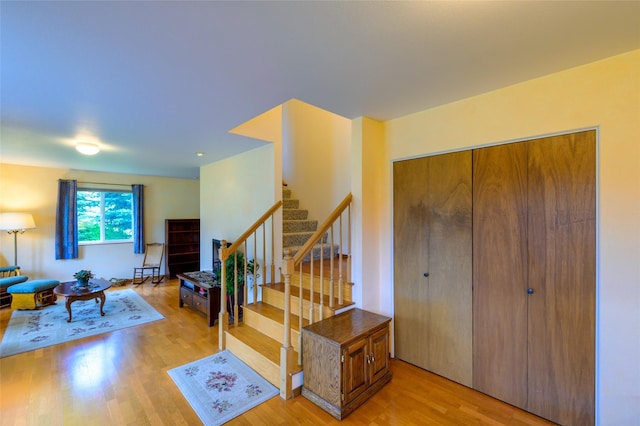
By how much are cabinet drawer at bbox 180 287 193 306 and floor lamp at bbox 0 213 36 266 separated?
9.88ft

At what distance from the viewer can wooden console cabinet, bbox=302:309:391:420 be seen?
6.73 feet

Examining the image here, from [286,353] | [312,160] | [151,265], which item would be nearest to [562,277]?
[286,353]

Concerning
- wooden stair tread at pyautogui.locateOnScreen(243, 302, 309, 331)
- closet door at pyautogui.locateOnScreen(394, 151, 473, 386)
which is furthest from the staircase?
closet door at pyautogui.locateOnScreen(394, 151, 473, 386)

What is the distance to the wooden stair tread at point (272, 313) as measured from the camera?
2794mm

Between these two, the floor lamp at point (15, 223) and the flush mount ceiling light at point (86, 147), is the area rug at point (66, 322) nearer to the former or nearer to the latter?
the floor lamp at point (15, 223)

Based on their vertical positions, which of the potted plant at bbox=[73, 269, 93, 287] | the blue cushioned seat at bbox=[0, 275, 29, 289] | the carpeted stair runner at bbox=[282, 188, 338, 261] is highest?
the carpeted stair runner at bbox=[282, 188, 338, 261]

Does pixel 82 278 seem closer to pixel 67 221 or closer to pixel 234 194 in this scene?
pixel 67 221

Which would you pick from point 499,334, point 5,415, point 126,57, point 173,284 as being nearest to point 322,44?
point 126,57

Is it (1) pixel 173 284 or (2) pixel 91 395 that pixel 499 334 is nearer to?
(2) pixel 91 395

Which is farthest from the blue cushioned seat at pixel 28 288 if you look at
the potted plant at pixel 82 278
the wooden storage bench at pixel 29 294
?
the potted plant at pixel 82 278

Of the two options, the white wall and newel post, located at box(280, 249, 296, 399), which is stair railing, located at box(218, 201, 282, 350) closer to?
the white wall

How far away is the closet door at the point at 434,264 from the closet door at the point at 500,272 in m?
0.08

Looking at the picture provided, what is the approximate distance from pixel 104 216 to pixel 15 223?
1535 millimetres

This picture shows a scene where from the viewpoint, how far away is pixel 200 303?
13.3 feet
